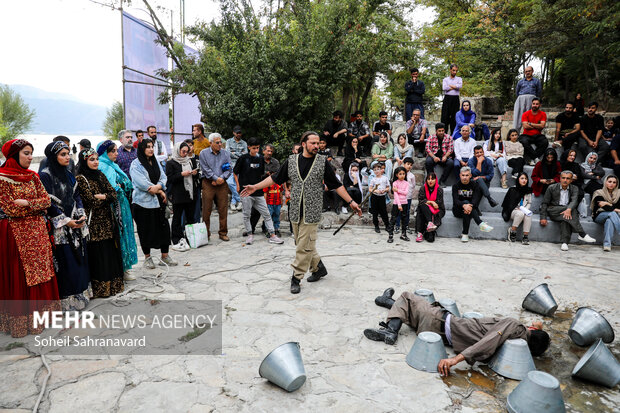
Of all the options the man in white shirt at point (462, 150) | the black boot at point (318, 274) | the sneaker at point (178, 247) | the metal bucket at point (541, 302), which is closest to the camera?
the metal bucket at point (541, 302)

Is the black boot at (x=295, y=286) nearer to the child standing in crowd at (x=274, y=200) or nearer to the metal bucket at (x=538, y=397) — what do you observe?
the metal bucket at (x=538, y=397)

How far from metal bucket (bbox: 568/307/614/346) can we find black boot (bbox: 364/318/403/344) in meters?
1.65

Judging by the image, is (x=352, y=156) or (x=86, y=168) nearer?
(x=86, y=168)

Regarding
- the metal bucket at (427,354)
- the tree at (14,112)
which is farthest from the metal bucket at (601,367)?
the tree at (14,112)

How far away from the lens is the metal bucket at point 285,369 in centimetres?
287

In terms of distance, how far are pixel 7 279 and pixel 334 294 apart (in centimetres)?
341

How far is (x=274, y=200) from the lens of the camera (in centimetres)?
775

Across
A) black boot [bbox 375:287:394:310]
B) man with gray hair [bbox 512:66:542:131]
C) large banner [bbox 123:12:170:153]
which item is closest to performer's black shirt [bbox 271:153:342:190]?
black boot [bbox 375:287:394:310]

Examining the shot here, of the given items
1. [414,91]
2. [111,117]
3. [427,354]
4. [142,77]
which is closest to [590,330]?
[427,354]

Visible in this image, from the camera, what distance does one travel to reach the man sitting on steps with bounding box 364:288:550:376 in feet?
10.7

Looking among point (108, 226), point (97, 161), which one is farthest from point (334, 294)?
point (97, 161)

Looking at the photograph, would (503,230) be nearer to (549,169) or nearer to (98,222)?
(549,169)

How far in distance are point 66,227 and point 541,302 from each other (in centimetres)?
520

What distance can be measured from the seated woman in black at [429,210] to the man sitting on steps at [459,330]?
4.02 meters
